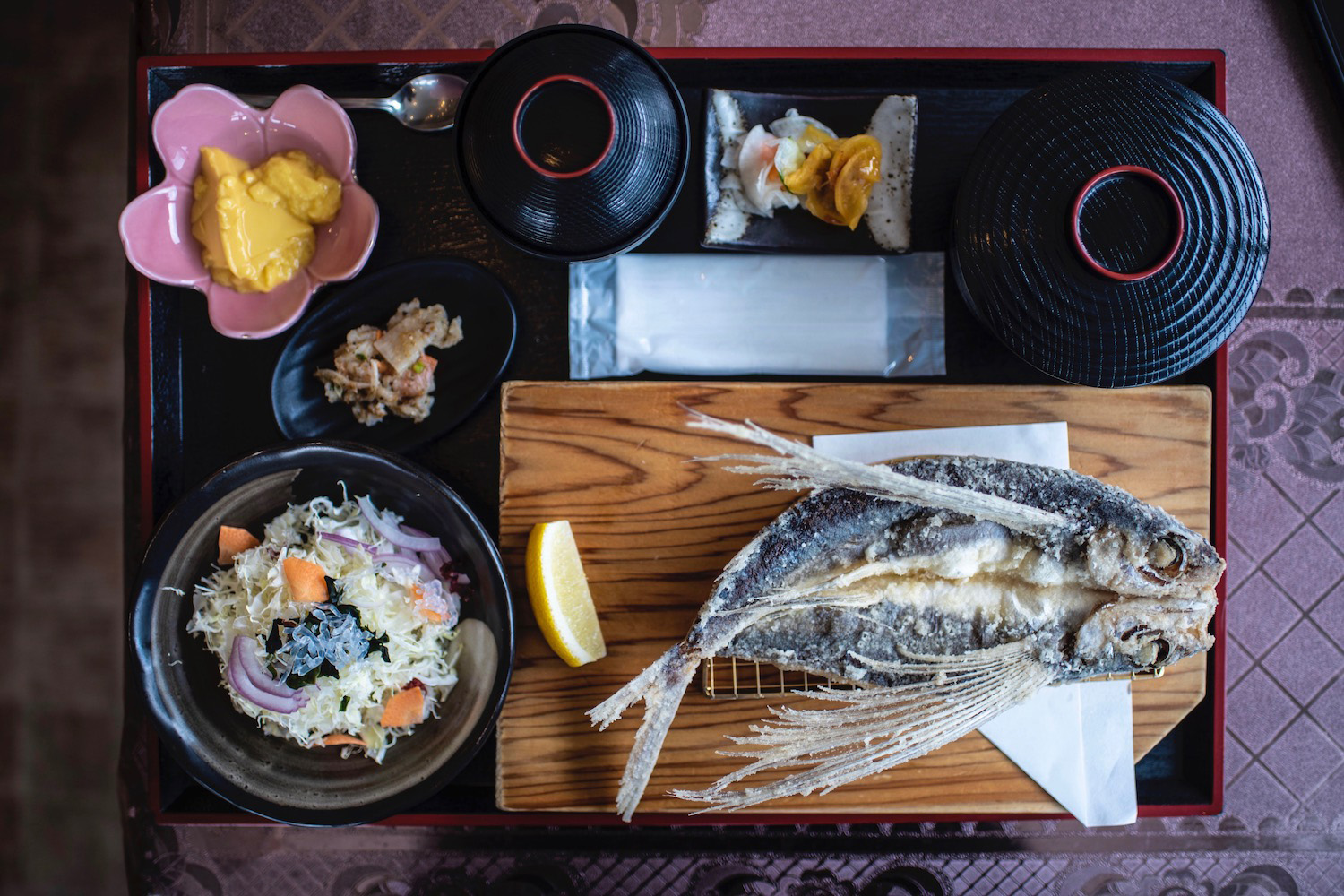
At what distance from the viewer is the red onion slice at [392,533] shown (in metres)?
1.46

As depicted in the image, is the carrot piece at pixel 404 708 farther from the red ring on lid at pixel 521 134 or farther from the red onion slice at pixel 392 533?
the red ring on lid at pixel 521 134

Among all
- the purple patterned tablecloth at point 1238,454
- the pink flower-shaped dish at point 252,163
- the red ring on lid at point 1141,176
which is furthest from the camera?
the purple patterned tablecloth at point 1238,454

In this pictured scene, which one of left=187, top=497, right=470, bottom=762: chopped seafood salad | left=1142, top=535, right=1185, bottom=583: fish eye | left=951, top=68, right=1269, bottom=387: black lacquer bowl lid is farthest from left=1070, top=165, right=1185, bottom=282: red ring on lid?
left=187, top=497, right=470, bottom=762: chopped seafood salad

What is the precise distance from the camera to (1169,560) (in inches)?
50.8

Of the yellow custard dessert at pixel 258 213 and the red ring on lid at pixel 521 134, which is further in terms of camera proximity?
the yellow custard dessert at pixel 258 213

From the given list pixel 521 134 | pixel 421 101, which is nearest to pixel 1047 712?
pixel 521 134

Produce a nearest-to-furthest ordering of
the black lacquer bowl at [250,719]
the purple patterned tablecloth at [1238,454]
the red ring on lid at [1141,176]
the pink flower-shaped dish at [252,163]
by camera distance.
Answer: the red ring on lid at [1141,176]
the black lacquer bowl at [250,719]
the pink flower-shaped dish at [252,163]
the purple patterned tablecloth at [1238,454]

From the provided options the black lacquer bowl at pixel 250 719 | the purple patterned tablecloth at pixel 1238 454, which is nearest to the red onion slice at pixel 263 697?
the black lacquer bowl at pixel 250 719

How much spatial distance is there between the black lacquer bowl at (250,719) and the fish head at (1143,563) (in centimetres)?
96

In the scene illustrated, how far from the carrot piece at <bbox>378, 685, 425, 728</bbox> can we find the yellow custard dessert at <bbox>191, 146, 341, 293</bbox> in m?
0.76

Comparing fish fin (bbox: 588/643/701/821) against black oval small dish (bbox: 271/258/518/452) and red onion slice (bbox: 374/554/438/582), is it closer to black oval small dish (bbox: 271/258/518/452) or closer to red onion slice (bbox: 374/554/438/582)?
red onion slice (bbox: 374/554/438/582)

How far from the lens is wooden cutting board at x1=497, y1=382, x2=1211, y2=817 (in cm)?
152

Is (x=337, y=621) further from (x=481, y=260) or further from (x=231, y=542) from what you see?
(x=481, y=260)

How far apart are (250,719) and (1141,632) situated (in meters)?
1.53
